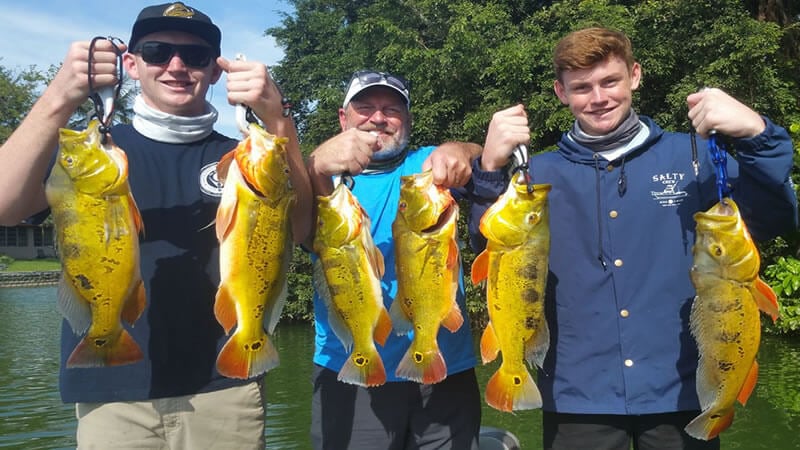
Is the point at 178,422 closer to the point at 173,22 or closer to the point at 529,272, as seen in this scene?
the point at 529,272

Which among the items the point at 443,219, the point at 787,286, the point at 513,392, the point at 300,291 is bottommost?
the point at 300,291

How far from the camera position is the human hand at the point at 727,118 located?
10.8 ft

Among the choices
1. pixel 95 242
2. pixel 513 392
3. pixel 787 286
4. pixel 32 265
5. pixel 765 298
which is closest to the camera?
pixel 95 242

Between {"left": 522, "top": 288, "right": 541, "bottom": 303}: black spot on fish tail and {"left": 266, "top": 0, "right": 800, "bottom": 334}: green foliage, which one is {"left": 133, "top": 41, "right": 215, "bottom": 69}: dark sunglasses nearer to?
{"left": 522, "top": 288, "right": 541, "bottom": 303}: black spot on fish tail

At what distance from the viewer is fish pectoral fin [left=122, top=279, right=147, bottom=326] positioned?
10.9 feet

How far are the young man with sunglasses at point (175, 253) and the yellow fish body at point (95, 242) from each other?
0.34 metres

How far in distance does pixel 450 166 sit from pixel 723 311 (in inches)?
63.1

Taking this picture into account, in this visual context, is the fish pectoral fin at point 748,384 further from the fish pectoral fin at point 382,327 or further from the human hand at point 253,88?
the human hand at point 253,88

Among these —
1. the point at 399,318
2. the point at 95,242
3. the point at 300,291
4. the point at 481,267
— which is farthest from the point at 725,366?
the point at 300,291

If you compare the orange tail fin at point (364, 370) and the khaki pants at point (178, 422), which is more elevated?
the orange tail fin at point (364, 370)

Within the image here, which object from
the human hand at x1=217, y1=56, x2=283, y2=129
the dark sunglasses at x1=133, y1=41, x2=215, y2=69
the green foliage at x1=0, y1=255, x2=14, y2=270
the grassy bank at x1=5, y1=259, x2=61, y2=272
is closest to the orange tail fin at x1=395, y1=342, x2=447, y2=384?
the human hand at x1=217, y1=56, x2=283, y2=129

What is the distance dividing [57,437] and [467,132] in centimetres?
1419

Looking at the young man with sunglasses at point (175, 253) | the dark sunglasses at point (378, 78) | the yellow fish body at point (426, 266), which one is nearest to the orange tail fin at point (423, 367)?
the yellow fish body at point (426, 266)

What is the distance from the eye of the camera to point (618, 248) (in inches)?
149
